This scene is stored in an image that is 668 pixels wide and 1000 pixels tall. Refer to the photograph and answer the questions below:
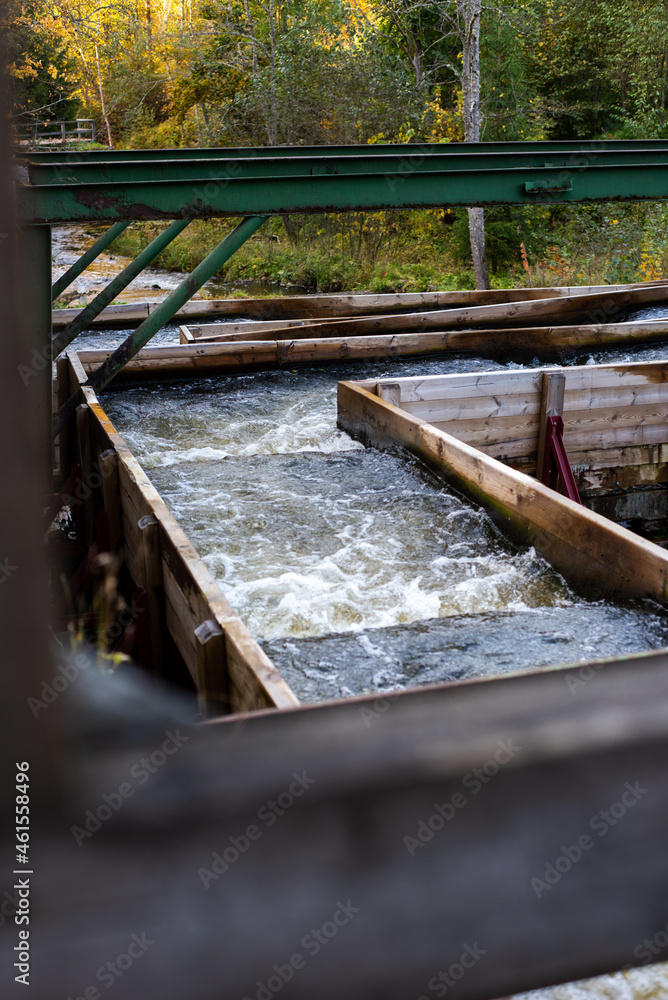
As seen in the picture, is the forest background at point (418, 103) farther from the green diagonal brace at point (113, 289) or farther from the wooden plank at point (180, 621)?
the wooden plank at point (180, 621)

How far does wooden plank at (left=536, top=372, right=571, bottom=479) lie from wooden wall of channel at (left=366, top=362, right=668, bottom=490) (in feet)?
0.15

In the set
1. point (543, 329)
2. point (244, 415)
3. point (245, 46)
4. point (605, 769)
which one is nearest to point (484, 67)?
point (245, 46)

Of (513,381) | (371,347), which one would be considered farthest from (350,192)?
(371,347)

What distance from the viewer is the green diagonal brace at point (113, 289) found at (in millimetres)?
7180

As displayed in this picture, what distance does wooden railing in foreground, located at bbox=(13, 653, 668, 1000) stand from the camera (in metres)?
0.31

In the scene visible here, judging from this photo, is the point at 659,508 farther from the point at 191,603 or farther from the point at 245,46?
the point at 245,46

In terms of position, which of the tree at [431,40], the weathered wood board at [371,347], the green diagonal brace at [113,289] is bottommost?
the weathered wood board at [371,347]

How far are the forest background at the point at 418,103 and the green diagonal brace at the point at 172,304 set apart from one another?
13.6 meters

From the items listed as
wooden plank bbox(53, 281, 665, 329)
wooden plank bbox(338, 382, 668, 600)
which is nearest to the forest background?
wooden plank bbox(53, 281, 665, 329)

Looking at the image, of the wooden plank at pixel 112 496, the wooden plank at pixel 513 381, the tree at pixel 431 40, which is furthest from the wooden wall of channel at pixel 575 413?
the tree at pixel 431 40

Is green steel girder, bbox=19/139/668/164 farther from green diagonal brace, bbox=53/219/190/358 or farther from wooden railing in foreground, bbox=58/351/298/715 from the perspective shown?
wooden railing in foreground, bbox=58/351/298/715

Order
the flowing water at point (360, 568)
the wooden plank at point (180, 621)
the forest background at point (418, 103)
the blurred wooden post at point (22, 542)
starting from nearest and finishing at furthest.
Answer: the blurred wooden post at point (22, 542) < the wooden plank at point (180, 621) < the flowing water at point (360, 568) < the forest background at point (418, 103)

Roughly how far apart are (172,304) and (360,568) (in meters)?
3.60

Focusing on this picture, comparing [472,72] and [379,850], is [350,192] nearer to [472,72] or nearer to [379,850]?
[379,850]
